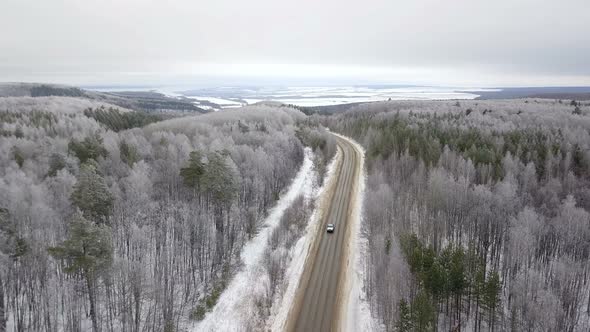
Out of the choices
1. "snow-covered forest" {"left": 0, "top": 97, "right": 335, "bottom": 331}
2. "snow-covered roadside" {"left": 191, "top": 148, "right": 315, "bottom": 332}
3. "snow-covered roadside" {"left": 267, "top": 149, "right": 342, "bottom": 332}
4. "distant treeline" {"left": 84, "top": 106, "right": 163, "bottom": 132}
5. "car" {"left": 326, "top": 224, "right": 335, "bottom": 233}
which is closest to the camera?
"snow-covered forest" {"left": 0, "top": 97, "right": 335, "bottom": 331}

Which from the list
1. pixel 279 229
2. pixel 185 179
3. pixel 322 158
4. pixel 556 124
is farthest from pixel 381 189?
pixel 556 124

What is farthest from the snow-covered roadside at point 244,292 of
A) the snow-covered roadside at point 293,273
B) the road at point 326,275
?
the road at point 326,275

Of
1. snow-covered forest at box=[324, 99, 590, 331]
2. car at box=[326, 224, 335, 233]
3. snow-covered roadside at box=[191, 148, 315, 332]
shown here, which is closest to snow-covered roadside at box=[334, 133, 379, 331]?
snow-covered forest at box=[324, 99, 590, 331]

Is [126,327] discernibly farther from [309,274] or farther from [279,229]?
[279,229]

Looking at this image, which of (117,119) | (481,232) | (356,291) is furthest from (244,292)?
(117,119)

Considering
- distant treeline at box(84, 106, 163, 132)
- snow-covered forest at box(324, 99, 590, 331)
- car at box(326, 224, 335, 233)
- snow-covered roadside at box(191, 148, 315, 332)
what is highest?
distant treeline at box(84, 106, 163, 132)

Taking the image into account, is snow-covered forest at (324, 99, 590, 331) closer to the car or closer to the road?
the road
